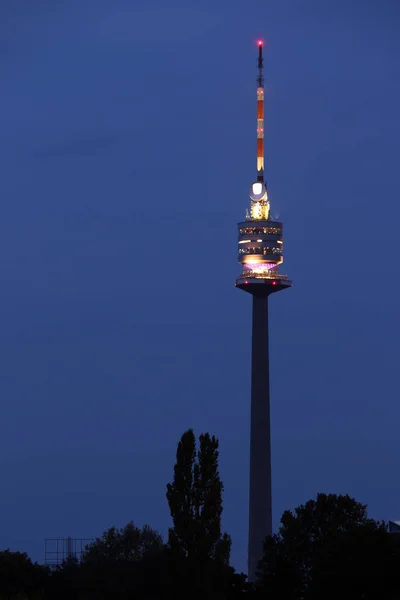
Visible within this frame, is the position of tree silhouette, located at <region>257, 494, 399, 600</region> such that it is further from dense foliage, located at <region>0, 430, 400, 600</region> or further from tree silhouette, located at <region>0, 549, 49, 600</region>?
tree silhouette, located at <region>0, 549, 49, 600</region>

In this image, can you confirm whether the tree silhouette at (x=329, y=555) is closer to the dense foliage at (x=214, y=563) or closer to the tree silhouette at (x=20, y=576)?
the dense foliage at (x=214, y=563)

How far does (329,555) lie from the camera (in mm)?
160250

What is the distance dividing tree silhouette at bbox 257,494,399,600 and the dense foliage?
0.09 m

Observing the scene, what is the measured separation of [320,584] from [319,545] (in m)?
31.0

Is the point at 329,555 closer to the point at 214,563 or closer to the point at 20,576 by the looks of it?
the point at 214,563

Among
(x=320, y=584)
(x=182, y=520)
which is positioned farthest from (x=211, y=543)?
(x=320, y=584)

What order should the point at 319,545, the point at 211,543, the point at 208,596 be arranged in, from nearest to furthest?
the point at 208,596
the point at 211,543
the point at 319,545

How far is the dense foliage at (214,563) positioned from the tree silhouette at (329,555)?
0.09m

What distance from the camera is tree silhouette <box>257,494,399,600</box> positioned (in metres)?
151

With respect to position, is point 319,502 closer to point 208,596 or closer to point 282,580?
point 282,580

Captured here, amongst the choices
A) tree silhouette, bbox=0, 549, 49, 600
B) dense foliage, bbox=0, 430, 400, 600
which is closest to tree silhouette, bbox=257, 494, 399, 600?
dense foliage, bbox=0, 430, 400, 600

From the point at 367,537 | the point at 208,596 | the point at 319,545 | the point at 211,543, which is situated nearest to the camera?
the point at 208,596

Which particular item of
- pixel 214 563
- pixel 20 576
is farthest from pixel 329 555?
pixel 20 576

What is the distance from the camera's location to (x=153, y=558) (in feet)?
532
